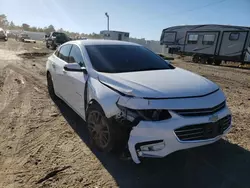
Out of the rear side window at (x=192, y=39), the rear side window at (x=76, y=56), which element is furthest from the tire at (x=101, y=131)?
the rear side window at (x=192, y=39)

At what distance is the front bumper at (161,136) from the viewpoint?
2.62 metres

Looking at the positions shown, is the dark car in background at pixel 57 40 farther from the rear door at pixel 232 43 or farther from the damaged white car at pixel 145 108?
the damaged white car at pixel 145 108

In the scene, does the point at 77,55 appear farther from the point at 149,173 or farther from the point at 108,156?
the point at 149,173

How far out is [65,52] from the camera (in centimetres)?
515

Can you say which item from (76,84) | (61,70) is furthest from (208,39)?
(76,84)

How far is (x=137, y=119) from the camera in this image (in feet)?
8.87

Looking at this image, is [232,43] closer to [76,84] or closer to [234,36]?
[234,36]

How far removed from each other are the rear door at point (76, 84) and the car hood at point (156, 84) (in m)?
0.58

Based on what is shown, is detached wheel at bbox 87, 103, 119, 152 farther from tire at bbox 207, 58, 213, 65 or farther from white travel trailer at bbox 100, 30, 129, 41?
white travel trailer at bbox 100, 30, 129, 41

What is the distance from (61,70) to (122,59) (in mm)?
1578

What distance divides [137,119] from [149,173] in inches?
31.6

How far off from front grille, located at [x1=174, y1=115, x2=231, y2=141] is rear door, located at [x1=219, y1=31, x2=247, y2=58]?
690 inches

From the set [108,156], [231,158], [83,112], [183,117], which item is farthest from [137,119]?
[231,158]

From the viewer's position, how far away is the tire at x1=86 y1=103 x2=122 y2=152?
2.91m
